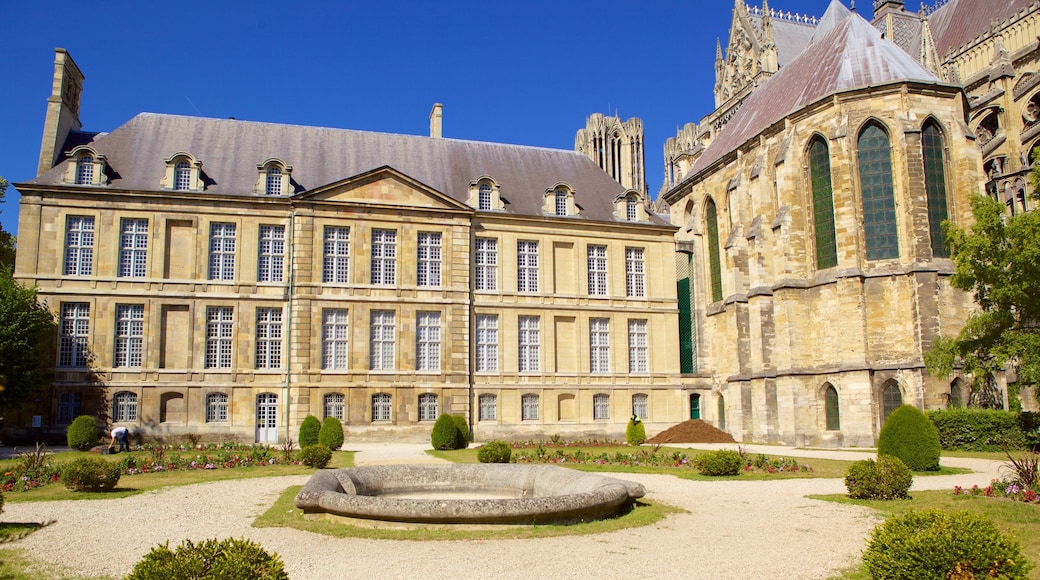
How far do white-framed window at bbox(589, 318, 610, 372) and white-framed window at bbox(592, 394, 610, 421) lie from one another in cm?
120

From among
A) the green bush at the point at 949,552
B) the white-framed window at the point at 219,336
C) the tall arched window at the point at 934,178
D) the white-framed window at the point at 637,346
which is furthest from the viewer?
the white-framed window at the point at 637,346

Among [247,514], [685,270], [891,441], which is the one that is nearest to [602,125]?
[685,270]

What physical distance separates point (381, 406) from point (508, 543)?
22.5 meters

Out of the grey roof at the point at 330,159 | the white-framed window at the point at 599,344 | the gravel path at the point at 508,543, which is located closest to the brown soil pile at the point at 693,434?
the white-framed window at the point at 599,344

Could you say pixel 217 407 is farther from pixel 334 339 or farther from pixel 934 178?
pixel 934 178

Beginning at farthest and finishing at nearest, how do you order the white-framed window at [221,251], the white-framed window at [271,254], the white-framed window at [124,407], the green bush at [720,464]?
the white-framed window at [271,254]
the white-framed window at [221,251]
the white-framed window at [124,407]
the green bush at [720,464]

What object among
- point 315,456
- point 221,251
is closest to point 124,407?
point 221,251

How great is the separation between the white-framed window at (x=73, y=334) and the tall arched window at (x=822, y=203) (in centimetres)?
2798

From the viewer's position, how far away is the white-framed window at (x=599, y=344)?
1373 inches

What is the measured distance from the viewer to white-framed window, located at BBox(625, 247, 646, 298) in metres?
36.2

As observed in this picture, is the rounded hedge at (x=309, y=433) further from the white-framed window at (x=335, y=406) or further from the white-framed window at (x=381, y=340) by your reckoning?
the white-framed window at (x=381, y=340)

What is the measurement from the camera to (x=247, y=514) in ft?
40.3

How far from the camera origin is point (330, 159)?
35062mm

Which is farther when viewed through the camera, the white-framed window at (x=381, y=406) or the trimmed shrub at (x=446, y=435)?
the white-framed window at (x=381, y=406)
